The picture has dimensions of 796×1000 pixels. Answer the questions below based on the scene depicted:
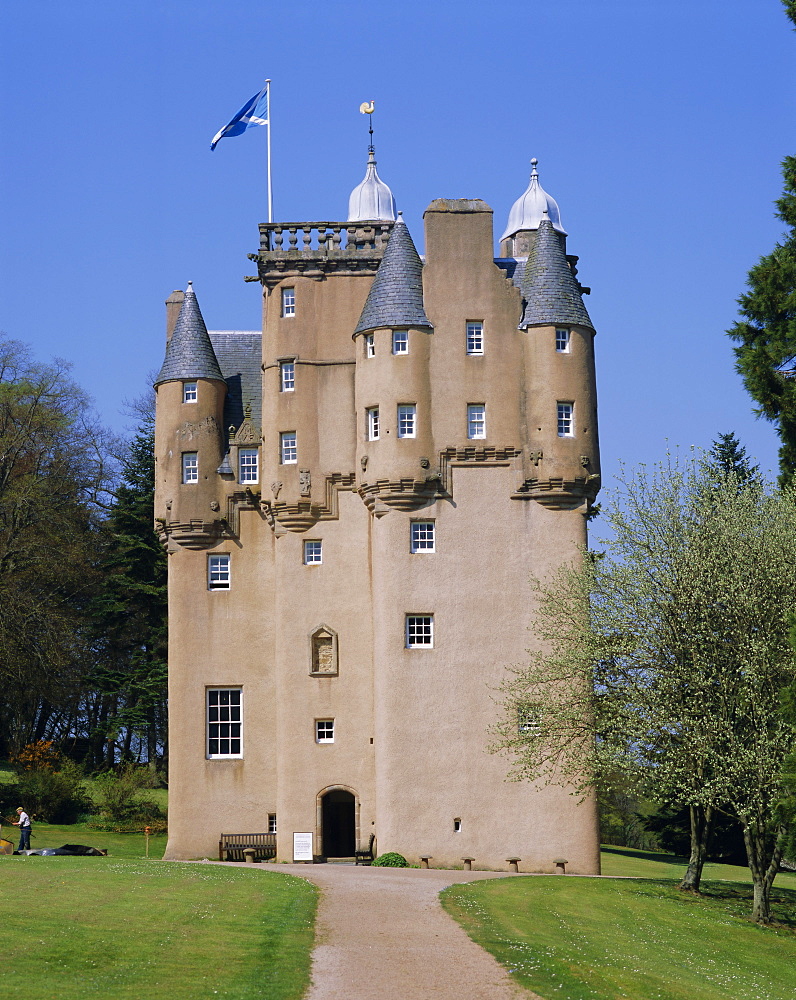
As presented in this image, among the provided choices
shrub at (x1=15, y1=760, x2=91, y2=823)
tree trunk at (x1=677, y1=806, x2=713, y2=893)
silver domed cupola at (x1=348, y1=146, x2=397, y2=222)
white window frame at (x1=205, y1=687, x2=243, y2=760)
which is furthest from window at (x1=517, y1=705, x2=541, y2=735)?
shrub at (x1=15, y1=760, x2=91, y2=823)

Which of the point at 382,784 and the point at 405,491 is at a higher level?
the point at 405,491

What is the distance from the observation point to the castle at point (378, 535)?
1891 inches

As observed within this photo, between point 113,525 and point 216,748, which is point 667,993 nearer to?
point 216,748

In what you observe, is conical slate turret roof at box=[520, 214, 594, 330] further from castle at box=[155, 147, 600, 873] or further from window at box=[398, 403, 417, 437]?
window at box=[398, 403, 417, 437]

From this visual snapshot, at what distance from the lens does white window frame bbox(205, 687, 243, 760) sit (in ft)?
171

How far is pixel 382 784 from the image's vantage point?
4809 centimetres

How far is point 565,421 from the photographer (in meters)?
→ 50.2

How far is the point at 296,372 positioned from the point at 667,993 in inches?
1216

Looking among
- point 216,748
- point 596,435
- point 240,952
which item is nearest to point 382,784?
point 216,748

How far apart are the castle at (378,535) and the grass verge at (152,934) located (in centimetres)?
1199

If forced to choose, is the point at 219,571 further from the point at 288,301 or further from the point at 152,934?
the point at 152,934

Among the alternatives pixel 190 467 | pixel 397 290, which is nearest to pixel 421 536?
pixel 397 290

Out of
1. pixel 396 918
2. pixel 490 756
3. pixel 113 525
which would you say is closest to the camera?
pixel 396 918

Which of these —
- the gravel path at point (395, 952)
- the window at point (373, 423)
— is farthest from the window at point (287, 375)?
the gravel path at point (395, 952)
